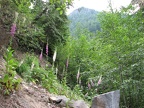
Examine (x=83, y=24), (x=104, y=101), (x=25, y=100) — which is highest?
(x=83, y=24)

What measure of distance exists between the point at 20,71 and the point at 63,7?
2.54 meters

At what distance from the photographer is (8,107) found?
3.12 meters

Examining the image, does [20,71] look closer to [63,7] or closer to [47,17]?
[63,7]

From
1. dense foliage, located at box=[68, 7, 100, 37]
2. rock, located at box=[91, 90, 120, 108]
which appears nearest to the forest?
rock, located at box=[91, 90, 120, 108]

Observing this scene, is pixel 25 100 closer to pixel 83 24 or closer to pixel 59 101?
pixel 59 101

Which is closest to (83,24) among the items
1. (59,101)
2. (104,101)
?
(104,101)

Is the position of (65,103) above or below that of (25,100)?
below

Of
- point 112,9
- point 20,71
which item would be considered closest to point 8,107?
point 20,71

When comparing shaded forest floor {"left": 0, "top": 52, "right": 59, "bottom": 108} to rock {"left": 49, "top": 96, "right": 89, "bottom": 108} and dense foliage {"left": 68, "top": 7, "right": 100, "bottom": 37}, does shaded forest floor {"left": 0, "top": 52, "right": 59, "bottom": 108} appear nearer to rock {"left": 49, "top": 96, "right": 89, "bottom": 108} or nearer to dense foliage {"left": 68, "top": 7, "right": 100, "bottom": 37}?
rock {"left": 49, "top": 96, "right": 89, "bottom": 108}

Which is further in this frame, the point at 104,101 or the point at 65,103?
the point at 104,101

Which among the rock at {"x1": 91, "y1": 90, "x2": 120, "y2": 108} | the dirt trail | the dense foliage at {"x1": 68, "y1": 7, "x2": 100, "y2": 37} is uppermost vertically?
the dense foliage at {"x1": 68, "y1": 7, "x2": 100, "y2": 37}

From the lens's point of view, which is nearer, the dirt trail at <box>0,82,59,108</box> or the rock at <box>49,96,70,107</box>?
the dirt trail at <box>0,82,59,108</box>

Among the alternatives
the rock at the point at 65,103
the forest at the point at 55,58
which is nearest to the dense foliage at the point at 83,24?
the forest at the point at 55,58

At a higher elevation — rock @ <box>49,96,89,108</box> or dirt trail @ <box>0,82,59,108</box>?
dirt trail @ <box>0,82,59,108</box>
